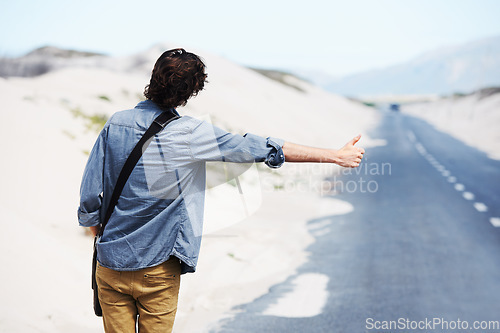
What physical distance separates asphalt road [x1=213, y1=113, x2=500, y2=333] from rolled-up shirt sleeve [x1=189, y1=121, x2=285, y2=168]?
2.96m

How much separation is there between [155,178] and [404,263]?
5.66 meters

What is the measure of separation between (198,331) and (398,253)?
4000mm

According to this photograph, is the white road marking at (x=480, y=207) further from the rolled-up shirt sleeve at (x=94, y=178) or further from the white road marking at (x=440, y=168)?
the rolled-up shirt sleeve at (x=94, y=178)

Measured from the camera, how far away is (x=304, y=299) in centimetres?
605

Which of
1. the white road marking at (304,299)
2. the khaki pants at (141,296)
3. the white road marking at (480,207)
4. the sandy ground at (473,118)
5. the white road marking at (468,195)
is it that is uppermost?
the khaki pants at (141,296)

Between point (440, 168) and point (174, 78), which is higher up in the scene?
point (174, 78)

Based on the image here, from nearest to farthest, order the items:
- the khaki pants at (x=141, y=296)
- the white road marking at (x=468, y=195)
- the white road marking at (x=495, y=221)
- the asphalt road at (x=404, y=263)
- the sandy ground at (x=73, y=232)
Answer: the khaki pants at (x=141, y=296) → the sandy ground at (x=73, y=232) → the asphalt road at (x=404, y=263) → the white road marking at (x=495, y=221) → the white road marking at (x=468, y=195)

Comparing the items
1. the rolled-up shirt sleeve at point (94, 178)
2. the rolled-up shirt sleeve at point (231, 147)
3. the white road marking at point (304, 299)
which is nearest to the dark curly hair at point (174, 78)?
the rolled-up shirt sleeve at point (231, 147)

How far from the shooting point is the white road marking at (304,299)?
5617 millimetres

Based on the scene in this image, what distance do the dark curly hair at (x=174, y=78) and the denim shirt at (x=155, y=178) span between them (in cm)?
7

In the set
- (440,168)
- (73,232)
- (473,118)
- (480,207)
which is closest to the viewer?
(73,232)

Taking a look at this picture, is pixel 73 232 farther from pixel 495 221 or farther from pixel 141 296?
pixel 495 221

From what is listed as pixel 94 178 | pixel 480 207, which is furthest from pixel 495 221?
pixel 94 178

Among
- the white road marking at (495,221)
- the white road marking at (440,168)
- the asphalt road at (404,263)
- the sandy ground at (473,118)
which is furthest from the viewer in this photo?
Answer: the sandy ground at (473,118)
